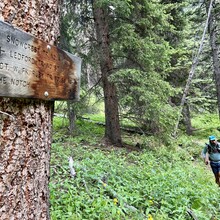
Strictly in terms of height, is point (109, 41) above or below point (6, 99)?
above

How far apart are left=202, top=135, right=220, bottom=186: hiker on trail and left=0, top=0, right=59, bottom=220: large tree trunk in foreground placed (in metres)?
→ 6.97

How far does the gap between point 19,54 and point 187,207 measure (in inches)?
150

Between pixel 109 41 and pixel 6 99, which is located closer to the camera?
pixel 6 99

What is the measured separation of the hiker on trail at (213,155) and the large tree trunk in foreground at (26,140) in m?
6.97

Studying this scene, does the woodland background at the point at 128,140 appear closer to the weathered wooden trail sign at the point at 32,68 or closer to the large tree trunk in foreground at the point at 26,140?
the large tree trunk in foreground at the point at 26,140

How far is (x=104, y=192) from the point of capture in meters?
4.51

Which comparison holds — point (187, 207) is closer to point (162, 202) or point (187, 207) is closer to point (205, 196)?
point (162, 202)


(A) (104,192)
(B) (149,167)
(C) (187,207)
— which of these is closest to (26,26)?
(A) (104,192)

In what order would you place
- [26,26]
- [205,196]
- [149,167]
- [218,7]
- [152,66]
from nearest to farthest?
[26,26]
[205,196]
[149,167]
[152,66]
[218,7]

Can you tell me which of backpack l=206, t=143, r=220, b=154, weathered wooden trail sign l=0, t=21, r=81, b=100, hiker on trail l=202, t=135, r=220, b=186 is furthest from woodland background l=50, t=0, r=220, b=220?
weathered wooden trail sign l=0, t=21, r=81, b=100

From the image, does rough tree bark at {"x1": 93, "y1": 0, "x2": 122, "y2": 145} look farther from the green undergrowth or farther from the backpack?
the backpack

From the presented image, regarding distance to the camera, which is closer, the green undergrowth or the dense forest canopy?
the green undergrowth

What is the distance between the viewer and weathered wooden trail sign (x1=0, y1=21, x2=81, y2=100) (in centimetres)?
149

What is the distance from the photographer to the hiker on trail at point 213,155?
7961mm
